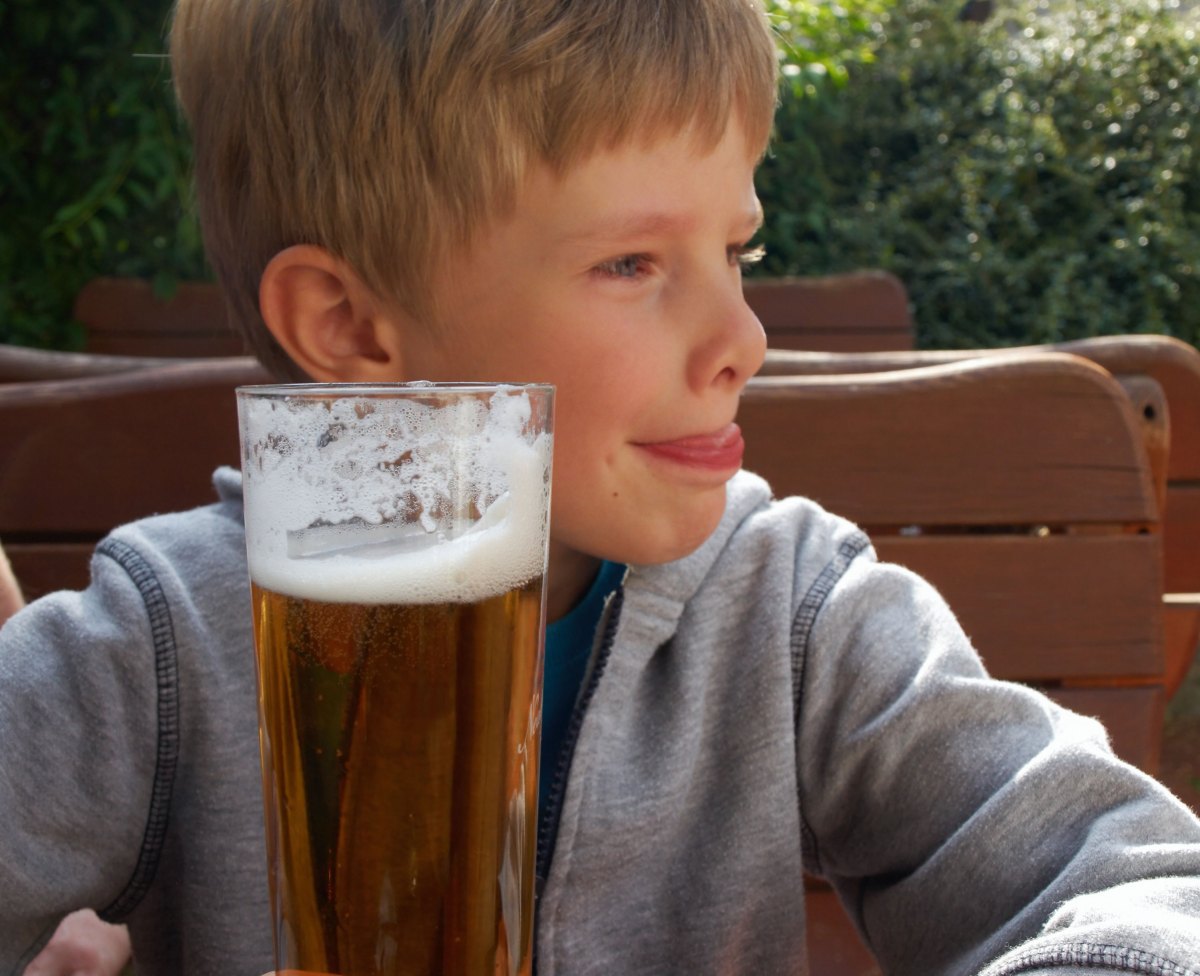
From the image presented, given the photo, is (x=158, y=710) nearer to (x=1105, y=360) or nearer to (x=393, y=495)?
(x=393, y=495)

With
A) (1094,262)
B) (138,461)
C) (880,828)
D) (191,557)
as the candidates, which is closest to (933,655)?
(880,828)

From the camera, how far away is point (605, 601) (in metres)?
1.56

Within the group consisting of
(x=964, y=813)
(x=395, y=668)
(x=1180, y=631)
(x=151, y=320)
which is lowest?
(x=1180, y=631)

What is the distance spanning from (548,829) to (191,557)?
0.53 metres

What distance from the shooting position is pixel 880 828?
1.35m

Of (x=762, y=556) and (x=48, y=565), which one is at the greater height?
(x=762, y=556)

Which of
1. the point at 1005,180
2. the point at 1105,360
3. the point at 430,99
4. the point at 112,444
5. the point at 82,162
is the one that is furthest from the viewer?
the point at 1005,180

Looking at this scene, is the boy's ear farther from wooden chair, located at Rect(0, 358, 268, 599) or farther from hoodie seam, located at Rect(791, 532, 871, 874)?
hoodie seam, located at Rect(791, 532, 871, 874)

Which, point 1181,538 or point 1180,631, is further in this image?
point 1181,538

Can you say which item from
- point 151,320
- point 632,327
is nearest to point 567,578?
point 632,327

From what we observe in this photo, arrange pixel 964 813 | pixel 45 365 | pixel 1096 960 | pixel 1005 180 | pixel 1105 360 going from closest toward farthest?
pixel 1096 960 < pixel 964 813 < pixel 1105 360 < pixel 45 365 < pixel 1005 180

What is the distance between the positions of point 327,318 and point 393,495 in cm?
84

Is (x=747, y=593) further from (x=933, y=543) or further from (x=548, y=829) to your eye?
(x=933, y=543)

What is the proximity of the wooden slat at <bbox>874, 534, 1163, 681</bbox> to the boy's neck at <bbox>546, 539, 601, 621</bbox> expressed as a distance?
0.52 m
